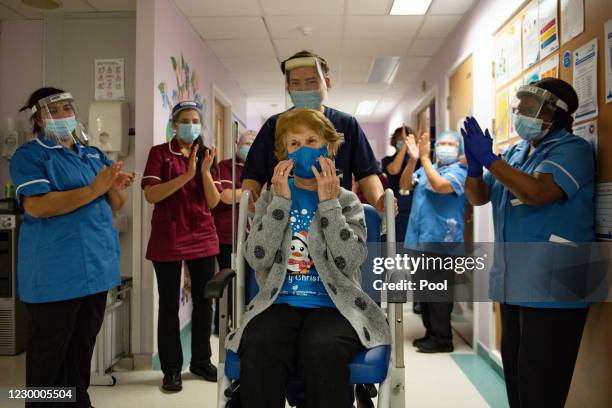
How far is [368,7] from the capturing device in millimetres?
3734

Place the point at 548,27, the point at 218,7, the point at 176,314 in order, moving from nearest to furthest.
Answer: the point at 548,27 → the point at 176,314 → the point at 218,7

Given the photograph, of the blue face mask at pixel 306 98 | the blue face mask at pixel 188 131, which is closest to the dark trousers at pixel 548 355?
the blue face mask at pixel 306 98

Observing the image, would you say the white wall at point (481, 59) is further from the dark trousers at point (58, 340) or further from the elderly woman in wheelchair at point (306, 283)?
the dark trousers at point (58, 340)

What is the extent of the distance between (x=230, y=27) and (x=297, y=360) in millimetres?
3508

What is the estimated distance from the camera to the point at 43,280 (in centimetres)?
185

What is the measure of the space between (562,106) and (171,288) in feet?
6.81

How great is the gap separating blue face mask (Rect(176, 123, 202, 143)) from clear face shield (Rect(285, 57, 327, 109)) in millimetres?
895

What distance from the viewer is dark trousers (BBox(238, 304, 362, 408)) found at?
4.27ft

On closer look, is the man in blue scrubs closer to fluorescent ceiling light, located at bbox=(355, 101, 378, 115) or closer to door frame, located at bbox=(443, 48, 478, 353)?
door frame, located at bbox=(443, 48, 478, 353)

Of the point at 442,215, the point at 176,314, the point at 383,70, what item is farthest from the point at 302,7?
the point at 176,314

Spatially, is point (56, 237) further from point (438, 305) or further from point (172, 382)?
point (438, 305)

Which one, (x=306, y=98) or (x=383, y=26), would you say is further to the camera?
(x=383, y=26)

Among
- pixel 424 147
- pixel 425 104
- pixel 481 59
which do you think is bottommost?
pixel 424 147

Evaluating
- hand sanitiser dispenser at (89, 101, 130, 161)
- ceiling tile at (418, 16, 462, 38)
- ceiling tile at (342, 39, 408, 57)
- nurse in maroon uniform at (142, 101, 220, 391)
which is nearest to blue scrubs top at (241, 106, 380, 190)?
nurse in maroon uniform at (142, 101, 220, 391)
